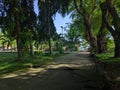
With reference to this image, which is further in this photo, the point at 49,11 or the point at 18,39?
the point at 49,11

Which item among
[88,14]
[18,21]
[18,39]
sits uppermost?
[88,14]

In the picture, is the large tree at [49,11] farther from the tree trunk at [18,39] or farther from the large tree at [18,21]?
the tree trunk at [18,39]

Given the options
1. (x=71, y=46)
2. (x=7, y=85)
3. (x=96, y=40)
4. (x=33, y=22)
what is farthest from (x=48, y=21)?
(x=71, y=46)

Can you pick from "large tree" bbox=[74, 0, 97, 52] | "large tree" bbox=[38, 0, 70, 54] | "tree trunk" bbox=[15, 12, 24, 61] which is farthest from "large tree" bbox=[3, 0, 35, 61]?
"large tree" bbox=[74, 0, 97, 52]

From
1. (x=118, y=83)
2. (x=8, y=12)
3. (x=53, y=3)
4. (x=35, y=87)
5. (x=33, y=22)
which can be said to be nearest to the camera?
(x=118, y=83)

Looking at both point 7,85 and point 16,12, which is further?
point 16,12

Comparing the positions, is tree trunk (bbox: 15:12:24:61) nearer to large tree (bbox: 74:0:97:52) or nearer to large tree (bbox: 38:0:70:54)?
large tree (bbox: 38:0:70:54)

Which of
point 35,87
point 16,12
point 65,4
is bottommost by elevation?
point 35,87

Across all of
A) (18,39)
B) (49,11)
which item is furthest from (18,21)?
(49,11)

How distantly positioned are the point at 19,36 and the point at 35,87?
11.2m

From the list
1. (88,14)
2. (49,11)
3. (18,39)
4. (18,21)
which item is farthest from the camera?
(88,14)

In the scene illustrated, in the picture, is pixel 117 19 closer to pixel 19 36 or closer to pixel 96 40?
pixel 19 36

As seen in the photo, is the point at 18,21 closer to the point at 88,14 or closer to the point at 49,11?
the point at 49,11

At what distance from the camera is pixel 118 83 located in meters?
7.90
